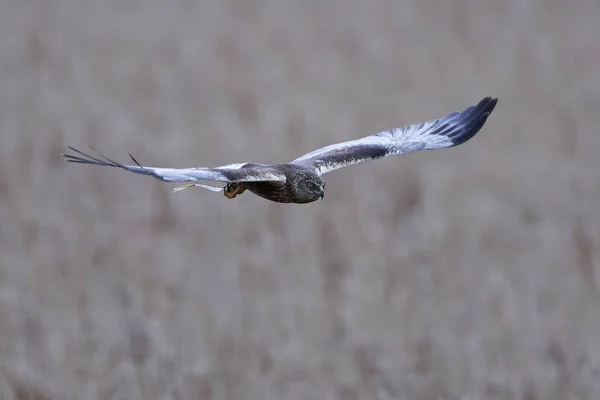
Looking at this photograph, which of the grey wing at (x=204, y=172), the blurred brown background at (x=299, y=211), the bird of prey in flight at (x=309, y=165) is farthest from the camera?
the blurred brown background at (x=299, y=211)

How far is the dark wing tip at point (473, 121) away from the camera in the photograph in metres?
4.76

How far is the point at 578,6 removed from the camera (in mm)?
8891

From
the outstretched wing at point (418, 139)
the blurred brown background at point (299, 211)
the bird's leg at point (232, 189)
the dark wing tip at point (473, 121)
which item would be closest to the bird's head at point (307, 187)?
the bird's leg at point (232, 189)

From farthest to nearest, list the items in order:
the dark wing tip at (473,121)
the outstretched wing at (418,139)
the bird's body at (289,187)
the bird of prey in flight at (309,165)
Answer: the dark wing tip at (473,121) < the outstretched wing at (418,139) < the bird's body at (289,187) < the bird of prey in flight at (309,165)

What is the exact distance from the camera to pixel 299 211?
645 centimetres

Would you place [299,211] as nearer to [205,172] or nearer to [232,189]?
[232,189]

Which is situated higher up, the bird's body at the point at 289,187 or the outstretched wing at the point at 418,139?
the outstretched wing at the point at 418,139

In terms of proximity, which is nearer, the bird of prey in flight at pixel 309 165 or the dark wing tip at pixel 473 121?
the bird of prey in flight at pixel 309 165

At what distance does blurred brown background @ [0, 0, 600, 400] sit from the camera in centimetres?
525

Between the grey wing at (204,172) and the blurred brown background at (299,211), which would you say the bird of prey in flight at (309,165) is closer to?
the grey wing at (204,172)

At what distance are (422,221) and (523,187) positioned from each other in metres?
0.71

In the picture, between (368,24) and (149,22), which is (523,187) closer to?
(368,24)

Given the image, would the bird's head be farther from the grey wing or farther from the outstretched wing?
the outstretched wing

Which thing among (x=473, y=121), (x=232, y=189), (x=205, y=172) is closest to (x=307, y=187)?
(x=232, y=189)
